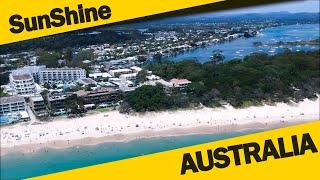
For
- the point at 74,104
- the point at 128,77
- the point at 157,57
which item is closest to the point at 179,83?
the point at 157,57

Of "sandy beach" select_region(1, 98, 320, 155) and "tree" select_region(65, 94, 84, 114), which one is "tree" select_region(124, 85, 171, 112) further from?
"tree" select_region(65, 94, 84, 114)

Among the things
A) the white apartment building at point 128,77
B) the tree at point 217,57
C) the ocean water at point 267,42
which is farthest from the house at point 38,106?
the tree at point 217,57

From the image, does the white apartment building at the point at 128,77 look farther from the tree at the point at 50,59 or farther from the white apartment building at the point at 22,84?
the white apartment building at the point at 22,84

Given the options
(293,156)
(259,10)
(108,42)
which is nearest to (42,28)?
(108,42)

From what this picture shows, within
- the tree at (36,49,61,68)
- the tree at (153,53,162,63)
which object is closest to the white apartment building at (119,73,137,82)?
the tree at (153,53,162,63)

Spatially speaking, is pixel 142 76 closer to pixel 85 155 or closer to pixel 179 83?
pixel 179 83

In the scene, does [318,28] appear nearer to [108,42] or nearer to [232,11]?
[232,11]
